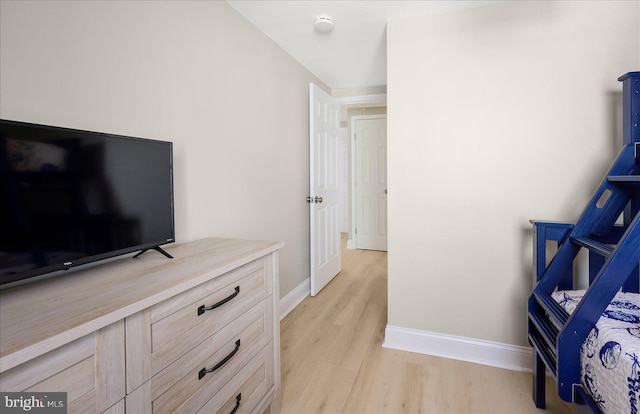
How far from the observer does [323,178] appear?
3.47 metres

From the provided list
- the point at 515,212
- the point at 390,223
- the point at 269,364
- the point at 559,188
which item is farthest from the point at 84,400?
the point at 559,188

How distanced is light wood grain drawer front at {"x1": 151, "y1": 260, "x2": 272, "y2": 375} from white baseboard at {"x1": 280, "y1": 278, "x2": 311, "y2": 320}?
57.4 inches

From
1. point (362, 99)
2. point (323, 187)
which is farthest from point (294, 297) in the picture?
point (362, 99)

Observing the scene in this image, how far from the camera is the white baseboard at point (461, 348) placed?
1982mm

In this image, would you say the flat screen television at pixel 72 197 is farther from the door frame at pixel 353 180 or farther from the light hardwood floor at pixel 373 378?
the door frame at pixel 353 180

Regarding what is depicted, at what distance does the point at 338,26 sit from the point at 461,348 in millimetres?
2435

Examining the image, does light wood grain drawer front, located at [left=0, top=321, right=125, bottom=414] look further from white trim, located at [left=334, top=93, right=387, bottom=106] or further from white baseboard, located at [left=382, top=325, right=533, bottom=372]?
white trim, located at [left=334, top=93, right=387, bottom=106]

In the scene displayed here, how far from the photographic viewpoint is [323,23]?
7.34ft

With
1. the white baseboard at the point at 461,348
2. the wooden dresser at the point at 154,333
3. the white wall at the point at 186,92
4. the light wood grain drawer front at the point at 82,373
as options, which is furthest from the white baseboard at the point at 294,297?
the light wood grain drawer front at the point at 82,373

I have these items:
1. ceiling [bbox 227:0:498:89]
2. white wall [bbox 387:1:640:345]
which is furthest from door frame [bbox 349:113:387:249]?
white wall [bbox 387:1:640:345]

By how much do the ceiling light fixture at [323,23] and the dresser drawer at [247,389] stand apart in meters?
2.11

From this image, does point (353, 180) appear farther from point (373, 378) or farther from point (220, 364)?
point (220, 364)

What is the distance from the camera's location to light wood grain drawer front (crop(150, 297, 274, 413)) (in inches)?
37.7

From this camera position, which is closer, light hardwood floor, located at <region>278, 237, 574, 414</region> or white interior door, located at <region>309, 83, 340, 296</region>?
light hardwood floor, located at <region>278, 237, 574, 414</region>
